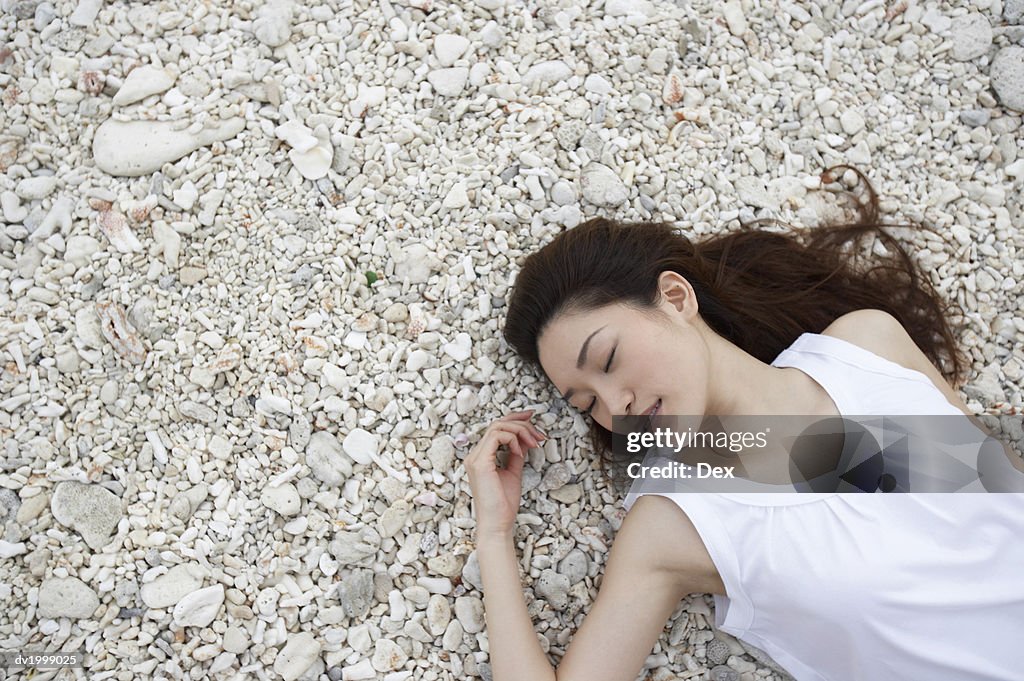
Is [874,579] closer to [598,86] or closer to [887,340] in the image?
[887,340]

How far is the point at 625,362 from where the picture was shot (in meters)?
2.26

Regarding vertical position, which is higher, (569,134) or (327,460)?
(569,134)

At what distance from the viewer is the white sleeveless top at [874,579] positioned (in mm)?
2162

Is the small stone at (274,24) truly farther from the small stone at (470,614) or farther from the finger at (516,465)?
the small stone at (470,614)

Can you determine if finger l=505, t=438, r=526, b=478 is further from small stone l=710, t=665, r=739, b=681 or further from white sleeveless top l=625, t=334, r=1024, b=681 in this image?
small stone l=710, t=665, r=739, b=681

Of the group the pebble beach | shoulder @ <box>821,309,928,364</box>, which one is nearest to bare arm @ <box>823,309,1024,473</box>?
shoulder @ <box>821,309,928,364</box>

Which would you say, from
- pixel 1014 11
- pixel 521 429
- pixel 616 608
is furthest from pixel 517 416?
pixel 1014 11

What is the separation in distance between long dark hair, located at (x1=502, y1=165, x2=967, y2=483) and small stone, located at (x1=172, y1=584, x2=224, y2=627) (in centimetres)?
112

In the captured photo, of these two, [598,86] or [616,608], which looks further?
[598,86]

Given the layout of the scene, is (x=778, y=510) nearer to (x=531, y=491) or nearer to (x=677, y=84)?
(x=531, y=491)

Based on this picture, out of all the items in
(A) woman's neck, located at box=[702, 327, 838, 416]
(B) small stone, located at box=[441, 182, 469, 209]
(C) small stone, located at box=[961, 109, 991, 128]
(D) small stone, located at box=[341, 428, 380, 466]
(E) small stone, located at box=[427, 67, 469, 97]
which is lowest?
(D) small stone, located at box=[341, 428, 380, 466]

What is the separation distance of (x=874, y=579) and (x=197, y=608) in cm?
182

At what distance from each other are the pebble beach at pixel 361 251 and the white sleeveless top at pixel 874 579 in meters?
0.29

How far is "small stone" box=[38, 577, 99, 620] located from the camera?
7.74 feet
